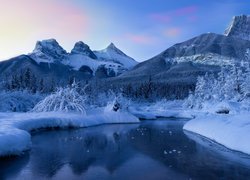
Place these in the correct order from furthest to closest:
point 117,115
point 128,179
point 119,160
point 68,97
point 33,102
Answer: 1. point 33,102
2. point 117,115
3. point 68,97
4. point 119,160
5. point 128,179

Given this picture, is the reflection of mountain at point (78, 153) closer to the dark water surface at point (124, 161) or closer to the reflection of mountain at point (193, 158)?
the dark water surface at point (124, 161)

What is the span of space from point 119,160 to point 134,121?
1009 inches

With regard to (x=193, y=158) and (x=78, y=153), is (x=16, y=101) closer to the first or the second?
(x=78, y=153)

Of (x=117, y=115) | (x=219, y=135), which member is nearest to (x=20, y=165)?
(x=219, y=135)

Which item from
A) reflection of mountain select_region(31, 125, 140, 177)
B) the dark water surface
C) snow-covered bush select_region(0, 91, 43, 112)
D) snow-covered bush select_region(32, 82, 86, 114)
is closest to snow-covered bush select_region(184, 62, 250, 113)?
snow-covered bush select_region(32, 82, 86, 114)

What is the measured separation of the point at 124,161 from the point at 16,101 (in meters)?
30.0

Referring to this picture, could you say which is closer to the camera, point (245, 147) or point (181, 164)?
point (181, 164)

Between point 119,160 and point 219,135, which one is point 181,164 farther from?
point 219,135

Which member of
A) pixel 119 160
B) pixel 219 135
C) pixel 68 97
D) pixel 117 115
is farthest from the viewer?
pixel 117 115

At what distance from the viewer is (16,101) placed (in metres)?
43.7

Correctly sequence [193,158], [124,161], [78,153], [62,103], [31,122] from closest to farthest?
[124,161], [193,158], [78,153], [31,122], [62,103]

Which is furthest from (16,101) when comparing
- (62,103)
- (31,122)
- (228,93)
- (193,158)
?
(228,93)

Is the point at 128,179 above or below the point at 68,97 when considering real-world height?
below

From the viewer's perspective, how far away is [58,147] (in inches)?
828
